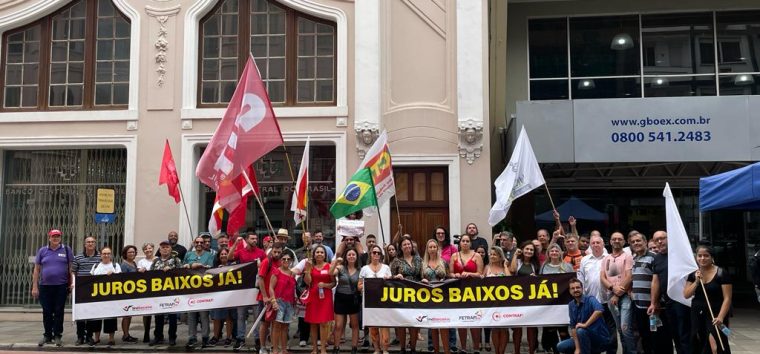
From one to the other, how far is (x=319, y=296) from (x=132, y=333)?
14.7ft

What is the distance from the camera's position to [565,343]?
8.88 m

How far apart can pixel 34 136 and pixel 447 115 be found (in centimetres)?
922

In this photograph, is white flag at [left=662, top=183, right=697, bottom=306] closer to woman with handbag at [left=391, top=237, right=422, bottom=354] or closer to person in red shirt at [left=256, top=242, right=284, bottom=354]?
woman with handbag at [left=391, top=237, right=422, bottom=354]

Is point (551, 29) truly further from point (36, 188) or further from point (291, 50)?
point (36, 188)

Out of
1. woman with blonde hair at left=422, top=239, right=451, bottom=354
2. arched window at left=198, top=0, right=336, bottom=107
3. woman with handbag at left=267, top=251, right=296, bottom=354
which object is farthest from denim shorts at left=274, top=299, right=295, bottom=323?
arched window at left=198, top=0, right=336, bottom=107

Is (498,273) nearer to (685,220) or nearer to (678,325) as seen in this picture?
(678,325)

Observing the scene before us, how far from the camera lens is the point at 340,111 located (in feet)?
47.6

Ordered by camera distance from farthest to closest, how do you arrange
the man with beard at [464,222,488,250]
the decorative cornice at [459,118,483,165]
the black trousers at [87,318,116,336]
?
the decorative cornice at [459,118,483,165], the man with beard at [464,222,488,250], the black trousers at [87,318,116,336]

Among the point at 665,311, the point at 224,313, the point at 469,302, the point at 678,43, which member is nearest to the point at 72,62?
the point at 224,313

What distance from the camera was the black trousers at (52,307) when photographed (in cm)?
1136

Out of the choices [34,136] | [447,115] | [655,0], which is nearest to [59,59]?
[34,136]

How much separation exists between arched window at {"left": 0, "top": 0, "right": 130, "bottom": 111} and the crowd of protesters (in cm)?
454

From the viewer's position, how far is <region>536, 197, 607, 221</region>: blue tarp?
17.4 meters

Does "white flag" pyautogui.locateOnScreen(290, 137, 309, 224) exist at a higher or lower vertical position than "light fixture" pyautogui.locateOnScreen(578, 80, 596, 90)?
lower
